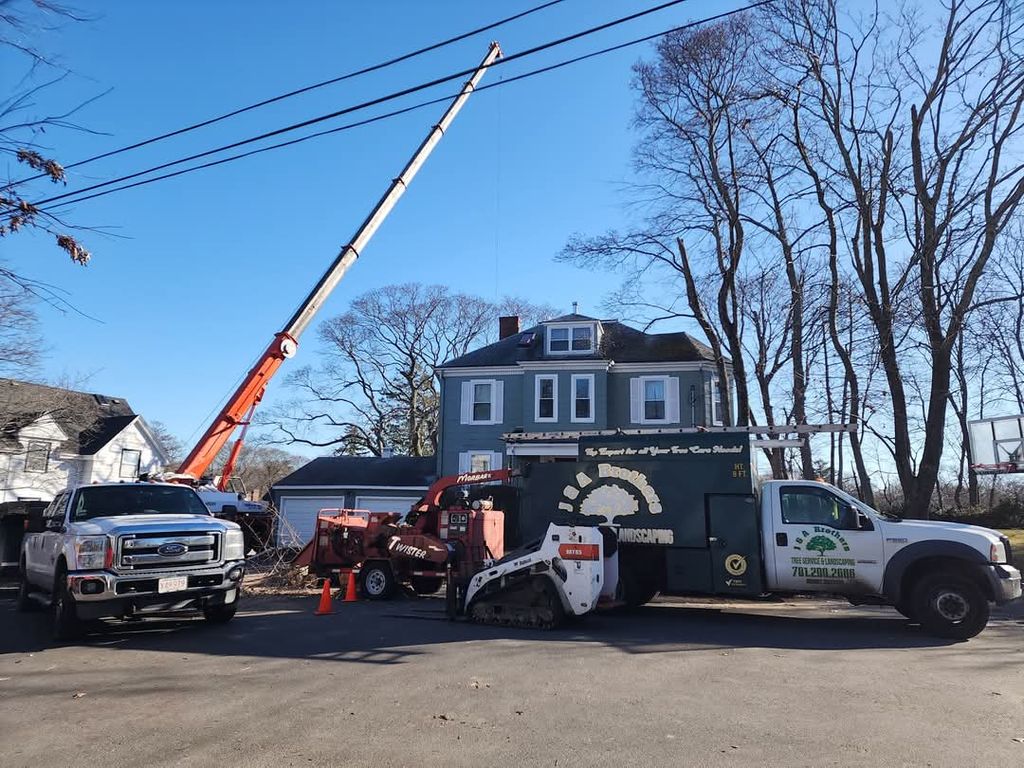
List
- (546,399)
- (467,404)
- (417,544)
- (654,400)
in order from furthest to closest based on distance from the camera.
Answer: (467,404) → (546,399) → (654,400) → (417,544)

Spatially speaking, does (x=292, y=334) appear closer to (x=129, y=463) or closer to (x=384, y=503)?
(x=384, y=503)

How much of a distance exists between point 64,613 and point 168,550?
58.6 inches

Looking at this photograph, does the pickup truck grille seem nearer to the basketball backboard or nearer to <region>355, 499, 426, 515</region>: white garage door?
<region>355, 499, 426, 515</region>: white garage door

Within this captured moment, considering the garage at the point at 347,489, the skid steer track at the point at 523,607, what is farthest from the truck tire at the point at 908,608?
the garage at the point at 347,489

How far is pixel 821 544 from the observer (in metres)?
10.7

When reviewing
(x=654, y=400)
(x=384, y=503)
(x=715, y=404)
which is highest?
(x=654, y=400)

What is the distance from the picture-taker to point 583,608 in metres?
10.1

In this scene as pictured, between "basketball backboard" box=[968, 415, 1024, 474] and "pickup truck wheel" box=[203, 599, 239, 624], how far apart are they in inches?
935

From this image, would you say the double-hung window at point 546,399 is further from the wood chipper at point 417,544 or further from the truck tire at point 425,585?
the truck tire at point 425,585

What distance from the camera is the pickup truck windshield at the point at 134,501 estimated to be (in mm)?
10219

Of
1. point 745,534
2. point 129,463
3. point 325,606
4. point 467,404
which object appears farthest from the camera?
point 129,463

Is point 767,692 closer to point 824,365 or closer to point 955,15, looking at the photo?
point 955,15

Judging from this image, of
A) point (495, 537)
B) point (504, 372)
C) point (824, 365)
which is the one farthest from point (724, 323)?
point (495, 537)

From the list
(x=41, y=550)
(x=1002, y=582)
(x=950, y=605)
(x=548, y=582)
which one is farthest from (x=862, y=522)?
(x=41, y=550)
